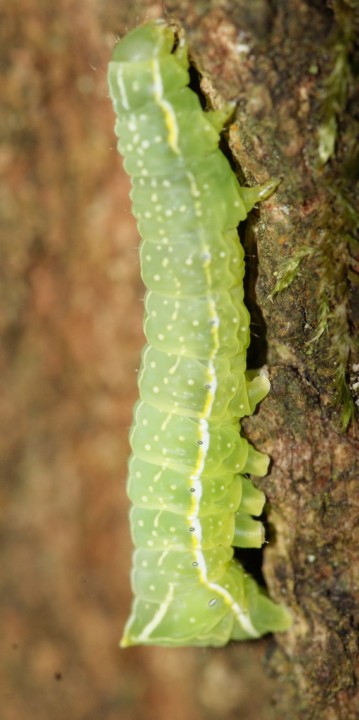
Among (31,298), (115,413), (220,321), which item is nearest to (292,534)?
(220,321)

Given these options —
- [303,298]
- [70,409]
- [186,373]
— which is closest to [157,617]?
[186,373]

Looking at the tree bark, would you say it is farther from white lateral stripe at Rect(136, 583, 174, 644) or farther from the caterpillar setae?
white lateral stripe at Rect(136, 583, 174, 644)

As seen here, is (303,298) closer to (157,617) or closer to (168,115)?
(168,115)

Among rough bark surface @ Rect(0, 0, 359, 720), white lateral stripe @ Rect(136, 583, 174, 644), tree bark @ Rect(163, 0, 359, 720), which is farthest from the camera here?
white lateral stripe @ Rect(136, 583, 174, 644)

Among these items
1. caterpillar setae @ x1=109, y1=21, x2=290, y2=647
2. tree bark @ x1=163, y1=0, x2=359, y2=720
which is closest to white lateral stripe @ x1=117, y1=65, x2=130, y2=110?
caterpillar setae @ x1=109, y1=21, x2=290, y2=647

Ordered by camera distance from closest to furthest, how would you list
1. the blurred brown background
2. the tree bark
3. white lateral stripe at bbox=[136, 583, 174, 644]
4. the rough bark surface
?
the tree bark
the rough bark surface
white lateral stripe at bbox=[136, 583, 174, 644]
the blurred brown background

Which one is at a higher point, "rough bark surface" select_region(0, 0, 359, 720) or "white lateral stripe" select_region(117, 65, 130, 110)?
"white lateral stripe" select_region(117, 65, 130, 110)
